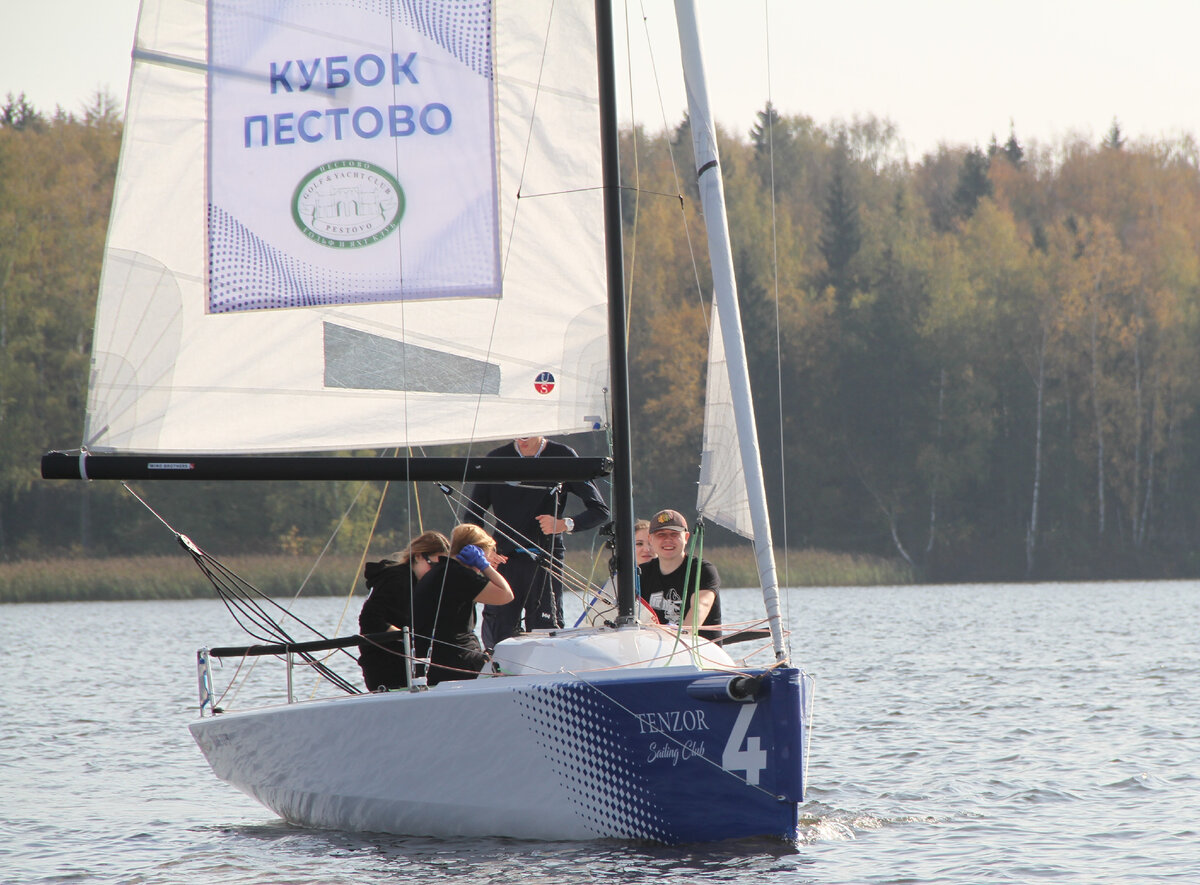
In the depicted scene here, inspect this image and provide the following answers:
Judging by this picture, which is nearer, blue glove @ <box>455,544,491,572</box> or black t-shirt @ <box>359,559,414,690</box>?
blue glove @ <box>455,544,491,572</box>

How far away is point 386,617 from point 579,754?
159 cm

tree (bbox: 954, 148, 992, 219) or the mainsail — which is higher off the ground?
tree (bbox: 954, 148, 992, 219)

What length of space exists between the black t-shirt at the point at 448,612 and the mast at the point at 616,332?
74 cm

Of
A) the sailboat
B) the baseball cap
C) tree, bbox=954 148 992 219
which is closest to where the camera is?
the sailboat

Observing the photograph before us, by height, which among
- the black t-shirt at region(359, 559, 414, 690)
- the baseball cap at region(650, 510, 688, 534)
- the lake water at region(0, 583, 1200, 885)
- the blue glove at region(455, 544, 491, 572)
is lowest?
the lake water at region(0, 583, 1200, 885)

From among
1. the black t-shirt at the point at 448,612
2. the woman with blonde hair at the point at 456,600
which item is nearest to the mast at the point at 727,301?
the woman with blonde hair at the point at 456,600

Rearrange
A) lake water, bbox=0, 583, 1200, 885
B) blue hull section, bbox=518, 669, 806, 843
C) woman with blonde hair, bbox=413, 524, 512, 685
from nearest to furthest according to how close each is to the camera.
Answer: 1. blue hull section, bbox=518, 669, 806, 843
2. lake water, bbox=0, 583, 1200, 885
3. woman with blonde hair, bbox=413, 524, 512, 685

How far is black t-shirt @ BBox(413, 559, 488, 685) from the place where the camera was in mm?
8172

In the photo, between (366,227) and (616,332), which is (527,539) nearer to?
(616,332)

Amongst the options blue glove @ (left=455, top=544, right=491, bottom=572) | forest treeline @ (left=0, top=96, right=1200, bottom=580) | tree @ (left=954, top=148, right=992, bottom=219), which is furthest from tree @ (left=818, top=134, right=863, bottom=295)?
blue glove @ (left=455, top=544, right=491, bottom=572)

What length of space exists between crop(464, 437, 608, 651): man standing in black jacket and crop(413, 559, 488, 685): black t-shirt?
0.78m

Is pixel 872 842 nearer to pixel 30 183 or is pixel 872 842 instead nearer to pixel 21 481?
pixel 21 481

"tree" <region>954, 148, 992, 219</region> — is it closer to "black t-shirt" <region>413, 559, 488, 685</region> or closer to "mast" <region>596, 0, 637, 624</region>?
"mast" <region>596, 0, 637, 624</region>

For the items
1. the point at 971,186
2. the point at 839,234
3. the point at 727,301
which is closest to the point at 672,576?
the point at 727,301
